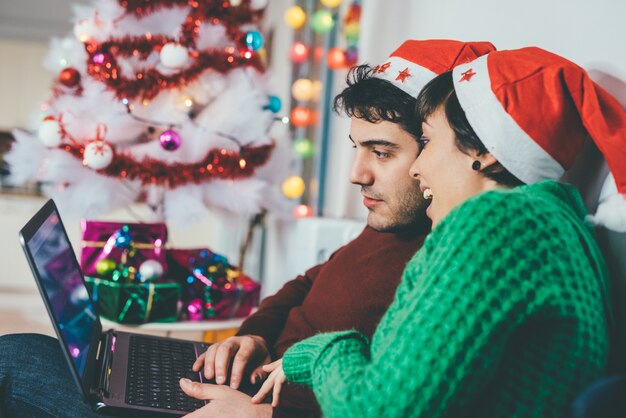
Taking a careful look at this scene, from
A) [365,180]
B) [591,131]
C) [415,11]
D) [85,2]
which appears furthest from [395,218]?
→ [85,2]

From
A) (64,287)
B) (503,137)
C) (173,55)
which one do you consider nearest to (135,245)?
(173,55)

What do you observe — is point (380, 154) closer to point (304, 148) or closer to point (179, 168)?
point (179, 168)

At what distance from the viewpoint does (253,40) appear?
6.97 ft

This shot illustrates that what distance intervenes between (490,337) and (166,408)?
0.60 meters

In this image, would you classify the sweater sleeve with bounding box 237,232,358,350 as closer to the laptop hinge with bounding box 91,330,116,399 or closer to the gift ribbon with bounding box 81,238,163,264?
the laptop hinge with bounding box 91,330,116,399

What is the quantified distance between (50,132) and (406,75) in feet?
4.02

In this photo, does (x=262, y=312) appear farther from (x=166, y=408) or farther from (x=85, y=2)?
Answer: (x=85, y=2)

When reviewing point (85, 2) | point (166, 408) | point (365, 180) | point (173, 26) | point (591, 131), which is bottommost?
point (166, 408)

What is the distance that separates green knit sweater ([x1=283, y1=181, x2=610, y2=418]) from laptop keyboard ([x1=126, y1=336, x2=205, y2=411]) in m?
0.42

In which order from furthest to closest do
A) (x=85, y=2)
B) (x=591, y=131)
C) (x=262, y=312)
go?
(x=85, y=2)
(x=262, y=312)
(x=591, y=131)

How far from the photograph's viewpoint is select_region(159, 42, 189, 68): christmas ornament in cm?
194

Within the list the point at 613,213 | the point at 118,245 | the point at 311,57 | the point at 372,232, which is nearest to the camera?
the point at 613,213

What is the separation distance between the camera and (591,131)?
87 centimetres

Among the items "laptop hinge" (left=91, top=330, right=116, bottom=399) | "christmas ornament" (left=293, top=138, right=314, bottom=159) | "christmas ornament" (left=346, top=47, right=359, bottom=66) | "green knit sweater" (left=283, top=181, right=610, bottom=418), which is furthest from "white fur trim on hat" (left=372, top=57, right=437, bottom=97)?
"christmas ornament" (left=293, top=138, right=314, bottom=159)
